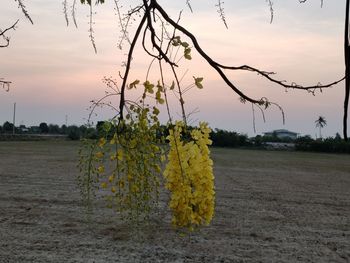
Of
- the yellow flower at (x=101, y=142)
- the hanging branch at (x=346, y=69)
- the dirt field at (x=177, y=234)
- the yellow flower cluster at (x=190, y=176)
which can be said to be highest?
the hanging branch at (x=346, y=69)

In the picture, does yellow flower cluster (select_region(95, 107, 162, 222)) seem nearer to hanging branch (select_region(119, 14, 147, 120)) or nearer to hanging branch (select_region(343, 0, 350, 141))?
hanging branch (select_region(119, 14, 147, 120))

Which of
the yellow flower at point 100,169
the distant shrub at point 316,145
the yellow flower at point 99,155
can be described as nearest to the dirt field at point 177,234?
the yellow flower at point 100,169

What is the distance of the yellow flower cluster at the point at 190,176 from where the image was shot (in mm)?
1823

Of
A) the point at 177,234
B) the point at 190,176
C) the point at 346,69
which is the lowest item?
the point at 177,234

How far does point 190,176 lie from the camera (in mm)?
2336

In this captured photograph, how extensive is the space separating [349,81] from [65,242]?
8376 millimetres

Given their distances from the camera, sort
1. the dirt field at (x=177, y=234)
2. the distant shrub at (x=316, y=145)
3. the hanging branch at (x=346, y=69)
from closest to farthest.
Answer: the hanging branch at (x=346, y=69), the dirt field at (x=177, y=234), the distant shrub at (x=316, y=145)

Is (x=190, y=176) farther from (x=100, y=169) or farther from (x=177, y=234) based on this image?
(x=177, y=234)

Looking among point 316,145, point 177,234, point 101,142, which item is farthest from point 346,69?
point 316,145

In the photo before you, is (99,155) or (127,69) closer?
(127,69)

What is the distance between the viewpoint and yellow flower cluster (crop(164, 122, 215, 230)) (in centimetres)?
182

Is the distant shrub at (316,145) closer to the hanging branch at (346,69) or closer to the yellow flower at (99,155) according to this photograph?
the yellow flower at (99,155)

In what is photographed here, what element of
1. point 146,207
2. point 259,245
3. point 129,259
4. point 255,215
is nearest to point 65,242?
point 129,259

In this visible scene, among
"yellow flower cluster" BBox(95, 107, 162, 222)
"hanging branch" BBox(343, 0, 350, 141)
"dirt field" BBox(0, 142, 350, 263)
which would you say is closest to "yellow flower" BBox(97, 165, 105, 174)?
"yellow flower cluster" BBox(95, 107, 162, 222)
